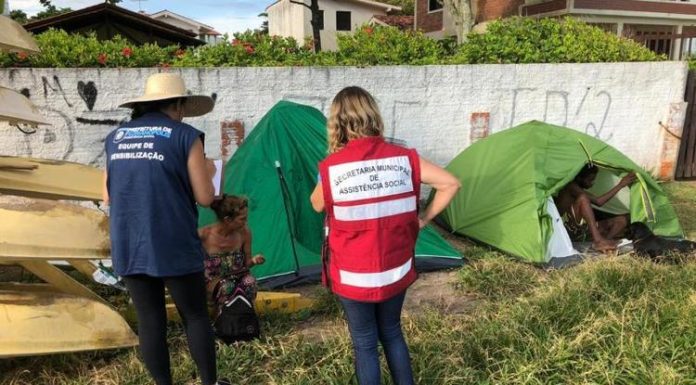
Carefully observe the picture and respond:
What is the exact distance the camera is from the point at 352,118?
2260 millimetres

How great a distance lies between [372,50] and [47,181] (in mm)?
4546

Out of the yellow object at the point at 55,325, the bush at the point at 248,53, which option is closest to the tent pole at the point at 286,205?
the yellow object at the point at 55,325

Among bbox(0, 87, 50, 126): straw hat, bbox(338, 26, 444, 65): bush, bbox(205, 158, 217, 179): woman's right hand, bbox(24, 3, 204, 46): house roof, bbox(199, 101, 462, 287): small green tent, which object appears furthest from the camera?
bbox(24, 3, 204, 46): house roof

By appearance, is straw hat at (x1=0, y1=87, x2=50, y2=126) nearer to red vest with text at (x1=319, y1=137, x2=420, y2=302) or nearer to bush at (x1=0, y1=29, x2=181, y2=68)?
red vest with text at (x1=319, y1=137, x2=420, y2=302)

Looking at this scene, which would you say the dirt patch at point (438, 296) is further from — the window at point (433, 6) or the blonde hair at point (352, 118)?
the window at point (433, 6)

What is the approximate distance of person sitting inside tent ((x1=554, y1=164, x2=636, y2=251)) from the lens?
17.1 ft

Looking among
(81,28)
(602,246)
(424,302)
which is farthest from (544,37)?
(81,28)

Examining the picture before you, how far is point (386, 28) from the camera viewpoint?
7.35 m

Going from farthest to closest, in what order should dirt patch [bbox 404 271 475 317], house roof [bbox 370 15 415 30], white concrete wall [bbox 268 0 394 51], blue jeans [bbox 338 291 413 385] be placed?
white concrete wall [bbox 268 0 394 51] < house roof [bbox 370 15 415 30] < dirt patch [bbox 404 271 475 317] < blue jeans [bbox 338 291 413 385]

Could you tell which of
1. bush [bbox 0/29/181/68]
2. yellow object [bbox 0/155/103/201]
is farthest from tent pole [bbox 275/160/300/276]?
bush [bbox 0/29/181/68]

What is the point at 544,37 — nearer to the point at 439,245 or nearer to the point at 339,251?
the point at 439,245

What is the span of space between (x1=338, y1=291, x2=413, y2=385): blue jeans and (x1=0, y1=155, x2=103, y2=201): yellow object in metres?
1.84

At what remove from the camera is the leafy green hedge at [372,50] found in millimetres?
5773

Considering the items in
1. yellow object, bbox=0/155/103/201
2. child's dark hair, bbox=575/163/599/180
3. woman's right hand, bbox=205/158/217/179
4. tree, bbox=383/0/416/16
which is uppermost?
tree, bbox=383/0/416/16
